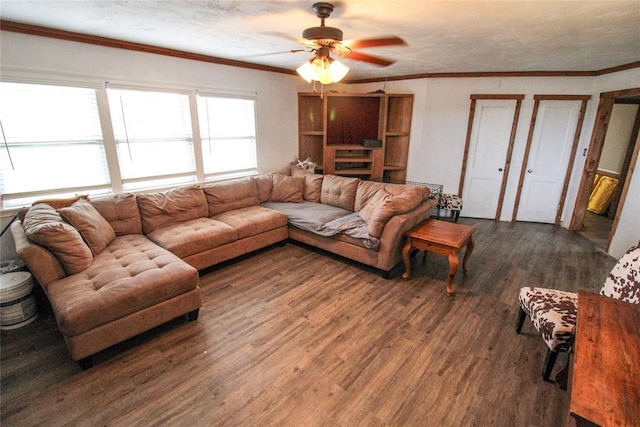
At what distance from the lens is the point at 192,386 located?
1.91 m

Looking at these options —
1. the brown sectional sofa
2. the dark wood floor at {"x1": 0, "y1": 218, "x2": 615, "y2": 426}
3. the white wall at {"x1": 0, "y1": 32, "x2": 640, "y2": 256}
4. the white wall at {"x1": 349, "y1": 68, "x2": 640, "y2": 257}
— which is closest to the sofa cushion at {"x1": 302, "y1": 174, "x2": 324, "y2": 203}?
the brown sectional sofa

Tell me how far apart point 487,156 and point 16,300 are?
622 centimetres

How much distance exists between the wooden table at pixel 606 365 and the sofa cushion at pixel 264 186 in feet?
12.1

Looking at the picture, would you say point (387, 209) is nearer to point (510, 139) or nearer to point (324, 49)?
point (324, 49)

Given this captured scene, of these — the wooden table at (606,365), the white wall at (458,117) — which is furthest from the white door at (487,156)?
the wooden table at (606,365)

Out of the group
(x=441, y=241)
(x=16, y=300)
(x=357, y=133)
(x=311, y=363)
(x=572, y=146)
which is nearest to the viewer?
(x=311, y=363)

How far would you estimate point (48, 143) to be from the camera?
9.82ft

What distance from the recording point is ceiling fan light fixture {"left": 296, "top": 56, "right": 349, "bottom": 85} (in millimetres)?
2268

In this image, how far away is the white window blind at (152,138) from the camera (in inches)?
136

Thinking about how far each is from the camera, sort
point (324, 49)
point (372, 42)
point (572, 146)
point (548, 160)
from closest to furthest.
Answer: point (324, 49)
point (372, 42)
point (572, 146)
point (548, 160)

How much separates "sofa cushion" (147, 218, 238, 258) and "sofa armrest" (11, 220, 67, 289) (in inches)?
34.0

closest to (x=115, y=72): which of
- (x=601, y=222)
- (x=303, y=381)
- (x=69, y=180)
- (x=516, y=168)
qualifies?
(x=69, y=180)

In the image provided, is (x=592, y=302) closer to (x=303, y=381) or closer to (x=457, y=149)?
(x=303, y=381)

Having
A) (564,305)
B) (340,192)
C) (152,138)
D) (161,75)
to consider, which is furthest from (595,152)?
(152,138)
